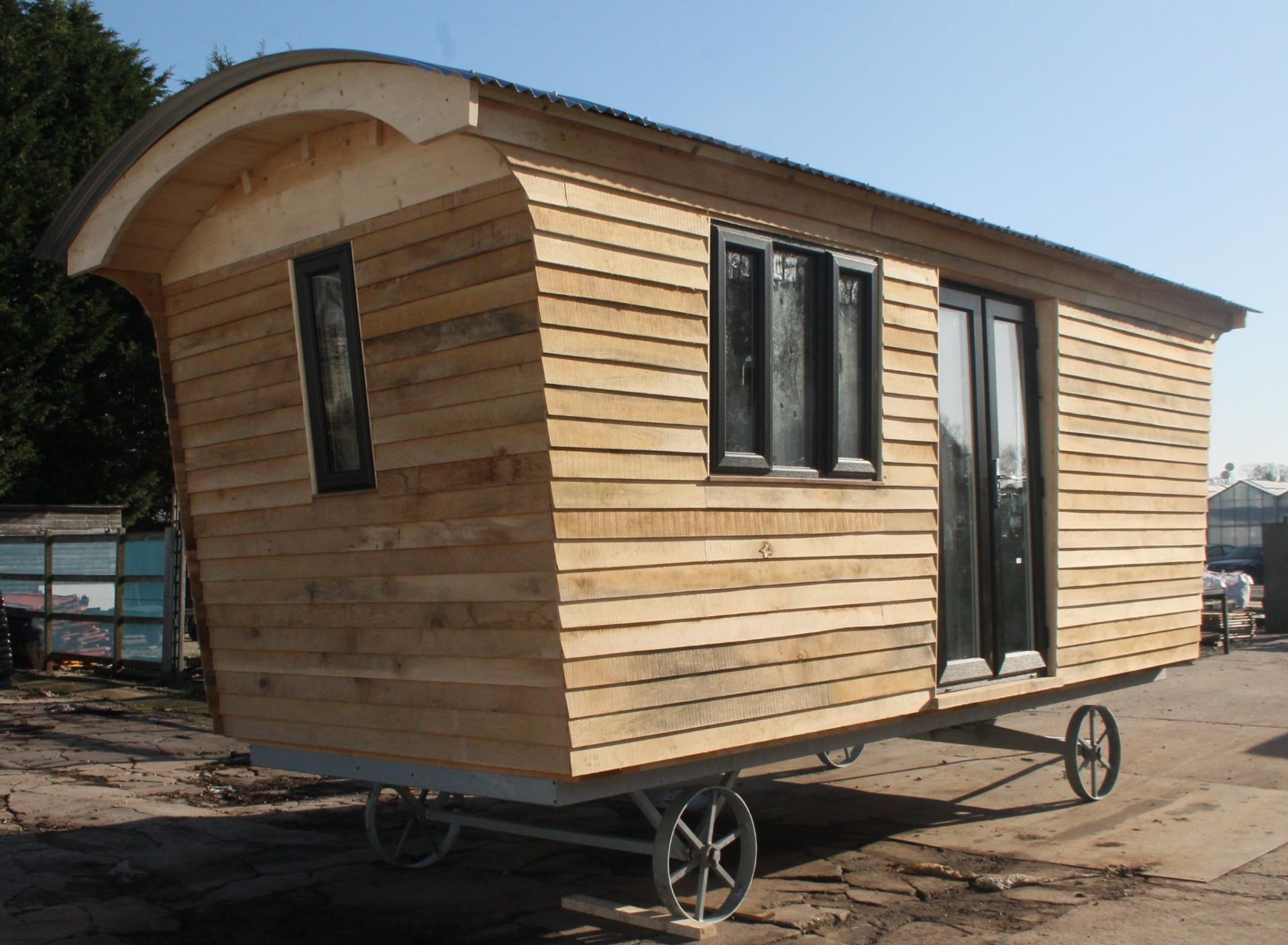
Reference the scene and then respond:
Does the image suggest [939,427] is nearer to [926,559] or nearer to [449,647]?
[926,559]

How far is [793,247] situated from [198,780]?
21.1ft

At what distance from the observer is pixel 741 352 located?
5855 millimetres

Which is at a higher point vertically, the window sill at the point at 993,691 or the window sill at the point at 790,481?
the window sill at the point at 790,481

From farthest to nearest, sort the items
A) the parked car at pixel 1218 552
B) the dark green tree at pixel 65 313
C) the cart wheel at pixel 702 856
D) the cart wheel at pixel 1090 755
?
the parked car at pixel 1218 552, the dark green tree at pixel 65 313, the cart wheel at pixel 1090 755, the cart wheel at pixel 702 856

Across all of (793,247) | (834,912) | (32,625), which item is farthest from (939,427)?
(32,625)

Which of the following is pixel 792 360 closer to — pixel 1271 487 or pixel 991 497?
pixel 991 497

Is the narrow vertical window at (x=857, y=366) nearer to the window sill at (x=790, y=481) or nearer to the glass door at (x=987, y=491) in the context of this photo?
the window sill at (x=790, y=481)

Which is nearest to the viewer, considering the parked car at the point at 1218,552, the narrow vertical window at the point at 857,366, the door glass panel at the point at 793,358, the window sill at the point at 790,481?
the window sill at the point at 790,481

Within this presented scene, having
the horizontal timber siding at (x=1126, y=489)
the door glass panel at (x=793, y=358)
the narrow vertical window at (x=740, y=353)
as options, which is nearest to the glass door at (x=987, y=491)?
the horizontal timber siding at (x=1126, y=489)

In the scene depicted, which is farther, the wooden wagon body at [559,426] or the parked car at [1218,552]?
the parked car at [1218,552]

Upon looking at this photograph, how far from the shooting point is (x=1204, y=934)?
18.0 ft

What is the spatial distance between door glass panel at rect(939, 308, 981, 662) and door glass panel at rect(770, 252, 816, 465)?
136cm

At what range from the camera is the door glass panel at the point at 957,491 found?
730cm

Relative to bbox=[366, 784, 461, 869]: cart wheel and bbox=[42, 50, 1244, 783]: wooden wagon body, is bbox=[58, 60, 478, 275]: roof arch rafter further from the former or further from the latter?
bbox=[366, 784, 461, 869]: cart wheel
